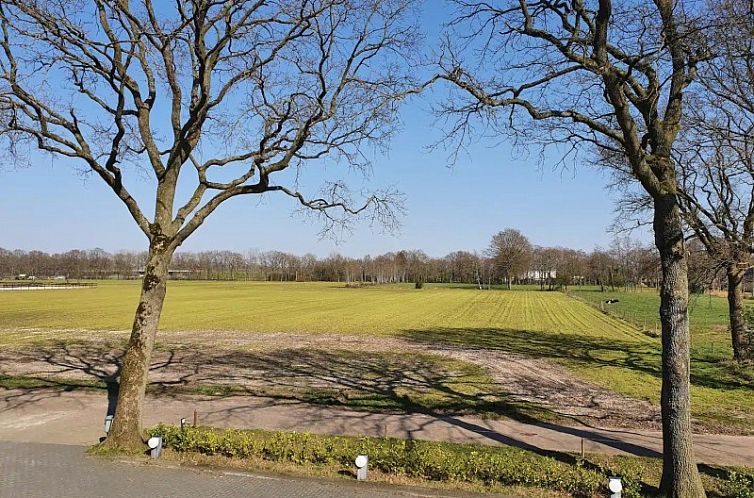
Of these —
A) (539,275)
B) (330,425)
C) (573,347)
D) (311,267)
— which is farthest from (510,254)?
(330,425)

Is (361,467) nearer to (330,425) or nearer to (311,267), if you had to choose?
(330,425)

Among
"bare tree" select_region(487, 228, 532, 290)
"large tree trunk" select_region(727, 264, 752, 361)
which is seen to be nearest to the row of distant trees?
"bare tree" select_region(487, 228, 532, 290)

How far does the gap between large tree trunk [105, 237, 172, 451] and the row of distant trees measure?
120391mm

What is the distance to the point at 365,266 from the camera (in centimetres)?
16800

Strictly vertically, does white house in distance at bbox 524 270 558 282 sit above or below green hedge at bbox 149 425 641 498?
above

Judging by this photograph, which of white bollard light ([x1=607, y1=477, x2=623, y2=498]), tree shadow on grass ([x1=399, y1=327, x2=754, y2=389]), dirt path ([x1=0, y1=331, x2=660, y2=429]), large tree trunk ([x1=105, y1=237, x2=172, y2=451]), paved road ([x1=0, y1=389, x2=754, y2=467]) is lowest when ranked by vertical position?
tree shadow on grass ([x1=399, y1=327, x2=754, y2=389])

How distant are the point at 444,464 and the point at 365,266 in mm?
160072

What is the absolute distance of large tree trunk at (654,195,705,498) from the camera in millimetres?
7035

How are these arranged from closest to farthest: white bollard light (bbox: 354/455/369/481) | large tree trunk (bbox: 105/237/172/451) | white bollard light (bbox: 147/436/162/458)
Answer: white bollard light (bbox: 354/455/369/481)
white bollard light (bbox: 147/436/162/458)
large tree trunk (bbox: 105/237/172/451)

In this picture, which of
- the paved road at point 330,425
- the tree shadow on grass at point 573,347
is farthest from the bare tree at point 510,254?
the paved road at point 330,425

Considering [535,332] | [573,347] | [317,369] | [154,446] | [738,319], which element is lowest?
[535,332]

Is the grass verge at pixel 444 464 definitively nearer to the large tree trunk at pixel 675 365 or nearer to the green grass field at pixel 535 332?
the large tree trunk at pixel 675 365

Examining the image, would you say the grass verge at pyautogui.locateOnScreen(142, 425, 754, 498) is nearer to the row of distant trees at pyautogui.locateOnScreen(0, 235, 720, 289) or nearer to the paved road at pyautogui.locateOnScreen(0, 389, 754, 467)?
the paved road at pyautogui.locateOnScreen(0, 389, 754, 467)

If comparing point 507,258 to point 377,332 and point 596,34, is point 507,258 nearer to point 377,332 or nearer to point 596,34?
point 377,332
